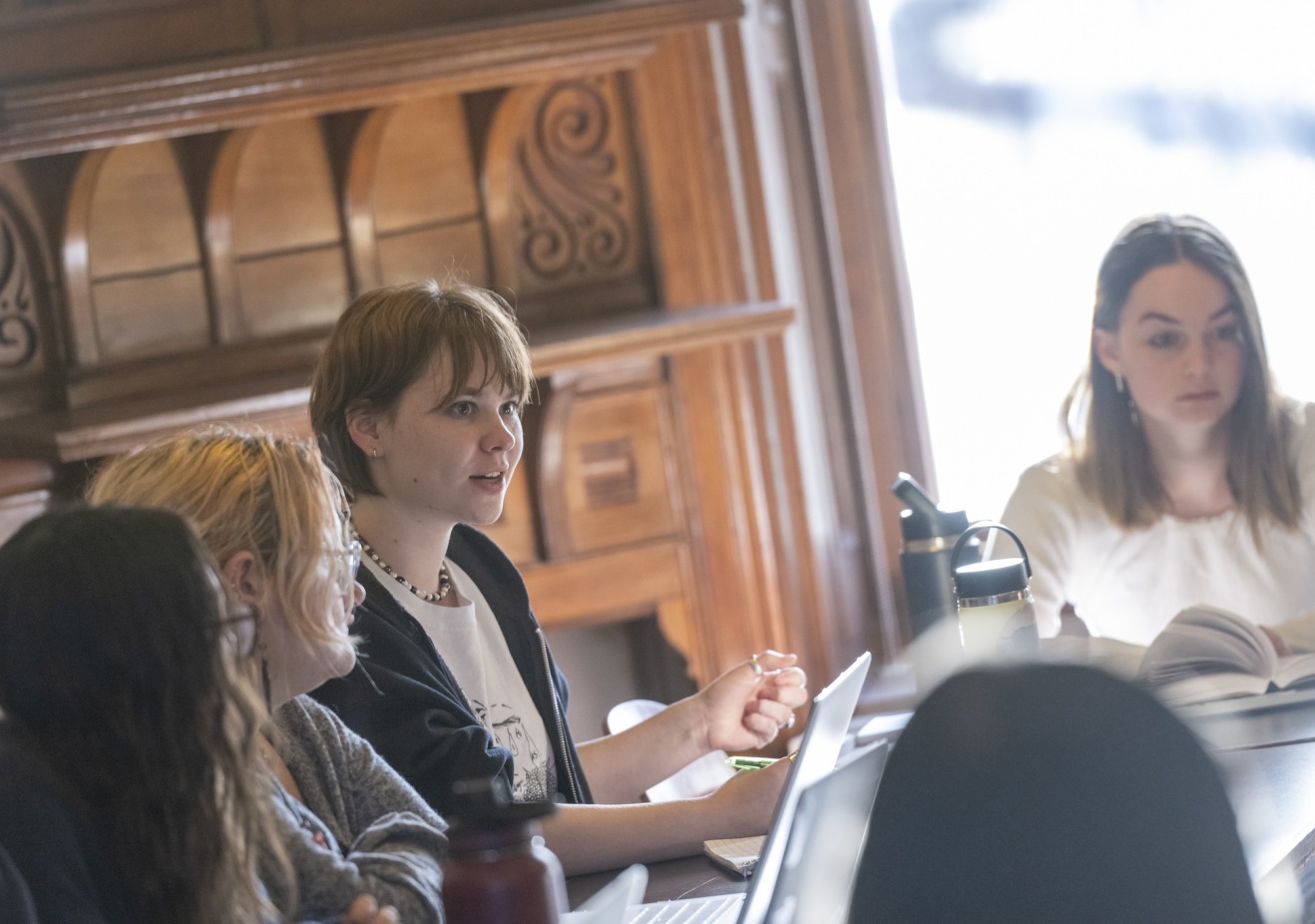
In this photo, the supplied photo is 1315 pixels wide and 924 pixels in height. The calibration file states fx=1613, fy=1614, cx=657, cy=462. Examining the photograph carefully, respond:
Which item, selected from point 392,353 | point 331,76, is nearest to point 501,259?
point 331,76

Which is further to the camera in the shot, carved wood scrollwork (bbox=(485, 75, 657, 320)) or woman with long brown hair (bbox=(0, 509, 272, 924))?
carved wood scrollwork (bbox=(485, 75, 657, 320))

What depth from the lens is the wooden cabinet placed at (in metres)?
2.36

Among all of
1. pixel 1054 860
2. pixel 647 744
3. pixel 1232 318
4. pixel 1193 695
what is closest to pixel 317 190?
pixel 647 744

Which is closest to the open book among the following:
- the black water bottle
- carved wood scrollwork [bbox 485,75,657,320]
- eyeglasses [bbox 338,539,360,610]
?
the black water bottle

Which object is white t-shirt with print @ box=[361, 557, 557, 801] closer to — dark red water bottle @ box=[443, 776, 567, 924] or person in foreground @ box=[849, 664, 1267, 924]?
dark red water bottle @ box=[443, 776, 567, 924]

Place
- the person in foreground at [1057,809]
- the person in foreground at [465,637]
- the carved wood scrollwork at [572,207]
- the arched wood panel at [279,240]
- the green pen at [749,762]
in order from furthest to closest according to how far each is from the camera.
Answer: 1. the carved wood scrollwork at [572,207]
2. the arched wood panel at [279,240]
3. the green pen at [749,762]
4. the person in foreground at [465,637]
5. the person in foreground at [1057,809]

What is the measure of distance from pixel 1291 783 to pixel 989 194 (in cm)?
166

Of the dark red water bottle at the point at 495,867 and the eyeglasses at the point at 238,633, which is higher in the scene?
A: the eyeglasses at the point at 238,633

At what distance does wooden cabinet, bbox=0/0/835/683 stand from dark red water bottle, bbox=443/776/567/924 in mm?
1491

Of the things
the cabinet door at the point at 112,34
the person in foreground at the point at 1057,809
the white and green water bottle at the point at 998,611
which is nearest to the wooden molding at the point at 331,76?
the cabinet door at the point at 112,34

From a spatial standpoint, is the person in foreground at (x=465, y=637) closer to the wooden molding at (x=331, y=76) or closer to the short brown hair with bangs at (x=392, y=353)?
the short brown hair with bangs at (x=392, y=353)

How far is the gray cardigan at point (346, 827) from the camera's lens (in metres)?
1.16

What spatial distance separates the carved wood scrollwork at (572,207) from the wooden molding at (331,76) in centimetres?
21

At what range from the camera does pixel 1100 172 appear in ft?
9.36
